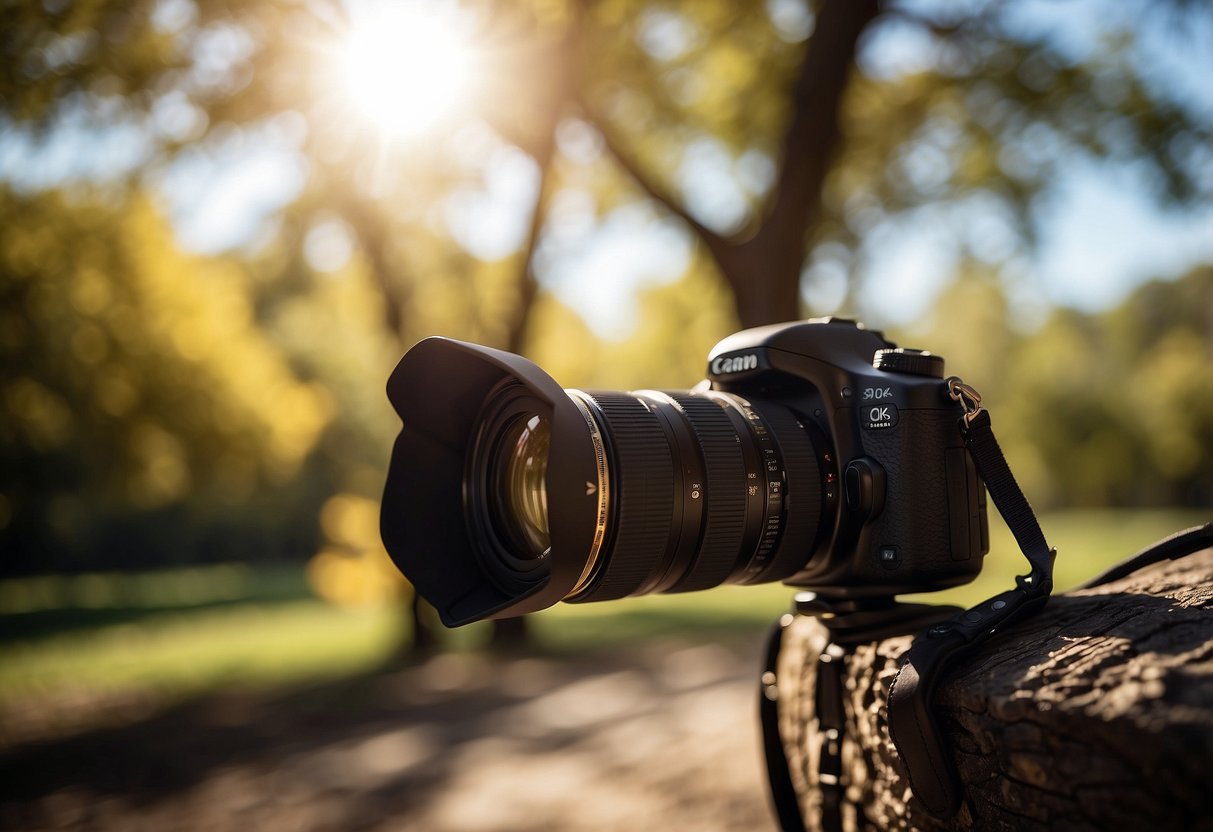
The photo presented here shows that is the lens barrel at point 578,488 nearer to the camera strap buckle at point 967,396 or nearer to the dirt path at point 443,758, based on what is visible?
the camera strap buckle at point 967,396

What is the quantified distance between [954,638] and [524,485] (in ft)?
2.70

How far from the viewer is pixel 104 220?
9.33m

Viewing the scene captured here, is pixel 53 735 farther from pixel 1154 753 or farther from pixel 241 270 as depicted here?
pixel 241 270

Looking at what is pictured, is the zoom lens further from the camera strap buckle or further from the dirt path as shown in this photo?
the dirt path

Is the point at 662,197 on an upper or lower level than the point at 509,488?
upper

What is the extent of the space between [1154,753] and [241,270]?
1479 centimetres

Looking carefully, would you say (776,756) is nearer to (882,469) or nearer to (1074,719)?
(882,469)

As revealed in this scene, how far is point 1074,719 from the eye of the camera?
1.14 meters

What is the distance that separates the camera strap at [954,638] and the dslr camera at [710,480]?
7 cm

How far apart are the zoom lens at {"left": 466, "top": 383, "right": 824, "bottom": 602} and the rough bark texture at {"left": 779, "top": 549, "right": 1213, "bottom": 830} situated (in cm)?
35

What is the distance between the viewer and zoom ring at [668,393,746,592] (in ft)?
5.30

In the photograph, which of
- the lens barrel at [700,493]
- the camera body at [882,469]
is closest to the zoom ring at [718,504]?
the lens barrel at [700,493]

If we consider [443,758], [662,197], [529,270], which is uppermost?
[529,270]

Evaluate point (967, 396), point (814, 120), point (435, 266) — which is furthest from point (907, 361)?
point (435, 266)
